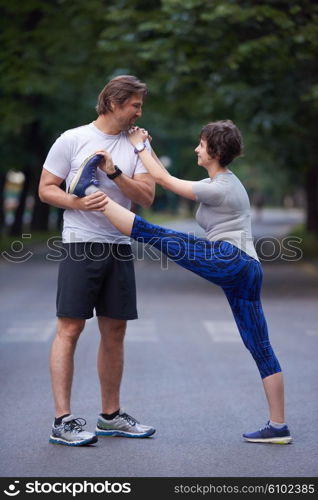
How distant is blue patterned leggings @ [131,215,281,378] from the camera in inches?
234

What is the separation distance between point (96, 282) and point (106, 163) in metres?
0.71

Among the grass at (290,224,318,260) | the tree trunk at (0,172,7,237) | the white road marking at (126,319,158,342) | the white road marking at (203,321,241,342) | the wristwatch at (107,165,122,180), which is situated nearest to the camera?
the wristwatch at (107,165,122,180)

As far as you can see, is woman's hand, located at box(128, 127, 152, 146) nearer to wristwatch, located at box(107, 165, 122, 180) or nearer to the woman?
the woman

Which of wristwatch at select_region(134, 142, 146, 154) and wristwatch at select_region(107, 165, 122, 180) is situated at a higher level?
wristwatch at select_region(134, 142, 146, 154)

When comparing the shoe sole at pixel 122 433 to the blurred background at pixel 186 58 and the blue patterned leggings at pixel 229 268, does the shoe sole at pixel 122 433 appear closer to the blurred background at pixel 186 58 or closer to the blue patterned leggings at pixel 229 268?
the blue patterned leggings at pixel 229 268

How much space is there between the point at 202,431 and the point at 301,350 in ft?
13.3

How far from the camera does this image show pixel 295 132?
22547mm

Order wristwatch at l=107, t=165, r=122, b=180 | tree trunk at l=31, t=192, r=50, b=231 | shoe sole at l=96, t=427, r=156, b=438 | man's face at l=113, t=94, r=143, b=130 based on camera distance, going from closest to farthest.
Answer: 1. wristwatch at l=107, t=165, r=122, b=180
2. man's face at l=113, t=94, r=143, b=130
3. shoe sole at l=96, t=427, r=156, b=438
4. tree trunk at l=31, t=192, r=50, b=231

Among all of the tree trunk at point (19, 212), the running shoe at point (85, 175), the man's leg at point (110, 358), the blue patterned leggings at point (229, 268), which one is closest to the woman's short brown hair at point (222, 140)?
the blue patterned leggings at point (229, 268)

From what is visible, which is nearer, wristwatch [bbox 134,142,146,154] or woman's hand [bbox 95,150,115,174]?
woman's hand [bbox 95,150,115,174]

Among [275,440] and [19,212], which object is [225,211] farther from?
[19,212]

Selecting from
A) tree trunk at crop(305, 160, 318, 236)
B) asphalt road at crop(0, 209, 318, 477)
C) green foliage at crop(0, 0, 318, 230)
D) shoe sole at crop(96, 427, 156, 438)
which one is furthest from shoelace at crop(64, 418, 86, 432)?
tree trunk at crop(305, 160, 318, 236)

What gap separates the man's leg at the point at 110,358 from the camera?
6.47 metres

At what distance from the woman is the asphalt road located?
17.3 inches
